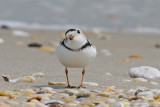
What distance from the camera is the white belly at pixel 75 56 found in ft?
13.2

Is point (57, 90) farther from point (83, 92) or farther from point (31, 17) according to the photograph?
point (31, 17)

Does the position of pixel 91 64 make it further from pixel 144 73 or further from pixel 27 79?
pixel 27 79

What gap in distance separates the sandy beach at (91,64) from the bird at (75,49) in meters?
0.40

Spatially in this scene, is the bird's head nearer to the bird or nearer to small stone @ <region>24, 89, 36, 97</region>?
the bird

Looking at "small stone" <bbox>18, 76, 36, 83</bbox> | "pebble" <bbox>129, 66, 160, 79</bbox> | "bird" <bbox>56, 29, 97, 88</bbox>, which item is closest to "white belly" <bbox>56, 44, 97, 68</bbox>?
"bird" <bbox>56, 29, 97, 88</bbox>

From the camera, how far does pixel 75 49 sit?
4008mm

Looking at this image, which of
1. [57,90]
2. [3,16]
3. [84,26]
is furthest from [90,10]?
[57,90]

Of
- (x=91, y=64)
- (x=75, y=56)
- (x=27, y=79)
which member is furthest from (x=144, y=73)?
(x=27, y=79)

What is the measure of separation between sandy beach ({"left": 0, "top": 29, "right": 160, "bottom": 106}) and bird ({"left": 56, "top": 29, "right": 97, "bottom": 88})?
1.30 ft

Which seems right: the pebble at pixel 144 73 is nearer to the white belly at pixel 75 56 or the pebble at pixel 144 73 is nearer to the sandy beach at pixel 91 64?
the sandy beach at pixel 91 64

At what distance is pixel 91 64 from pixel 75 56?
8.96 ft

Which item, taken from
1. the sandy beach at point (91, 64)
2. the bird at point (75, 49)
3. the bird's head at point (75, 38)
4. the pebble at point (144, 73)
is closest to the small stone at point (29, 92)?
the sandy beach at point (91, 64)

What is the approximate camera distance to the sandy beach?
15.9 ft

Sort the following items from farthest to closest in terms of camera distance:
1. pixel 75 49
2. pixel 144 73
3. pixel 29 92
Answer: pixel 144 73, pixel 75 49, pixel 29 92
